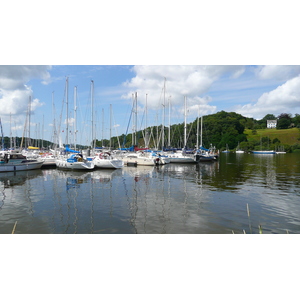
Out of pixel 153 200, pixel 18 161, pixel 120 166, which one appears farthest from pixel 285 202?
pixel 18 161

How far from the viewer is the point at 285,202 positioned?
1305 cm

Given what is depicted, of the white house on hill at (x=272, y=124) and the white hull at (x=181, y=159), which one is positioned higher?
the white house on hill at (x=272, y=124)

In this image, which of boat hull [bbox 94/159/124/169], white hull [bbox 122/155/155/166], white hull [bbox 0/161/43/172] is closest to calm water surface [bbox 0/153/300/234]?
white hull [bbox 0/161/43/172]

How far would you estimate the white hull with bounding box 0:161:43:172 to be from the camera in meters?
26.5

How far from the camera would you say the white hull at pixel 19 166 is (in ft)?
86.9

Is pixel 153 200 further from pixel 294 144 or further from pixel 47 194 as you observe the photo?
pixel 294 144

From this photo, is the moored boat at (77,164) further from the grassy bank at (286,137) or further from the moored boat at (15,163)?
the grassy bank at (286,137)

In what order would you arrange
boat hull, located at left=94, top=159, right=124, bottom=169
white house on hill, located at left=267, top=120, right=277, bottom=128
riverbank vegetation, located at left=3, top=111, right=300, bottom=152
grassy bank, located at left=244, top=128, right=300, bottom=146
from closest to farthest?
1. boat hull, located at left=94, top=159, right=124, bottom=169
2. riverbank vegetation, located at left=3, top=111, right=300, bottom=152
3. grassy bank, located at left=244, top=128, right=300, bottom=146
4. white house on hill, located at left=267, top=120, right=277, bottom=128

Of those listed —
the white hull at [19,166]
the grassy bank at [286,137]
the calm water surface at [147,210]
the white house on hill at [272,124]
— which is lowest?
the calm water surface at [147,210]

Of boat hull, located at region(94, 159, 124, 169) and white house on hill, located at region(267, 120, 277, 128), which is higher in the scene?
white house on hill, located at region(267, 120, 277, 128)

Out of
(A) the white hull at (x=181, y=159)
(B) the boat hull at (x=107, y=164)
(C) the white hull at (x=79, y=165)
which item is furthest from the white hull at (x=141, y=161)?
(C) the white hull at (x=79, y=165)

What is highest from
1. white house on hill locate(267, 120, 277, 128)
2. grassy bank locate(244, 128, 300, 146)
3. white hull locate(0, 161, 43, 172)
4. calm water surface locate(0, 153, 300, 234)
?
white house on hill locate(267, 120, 277, 128)

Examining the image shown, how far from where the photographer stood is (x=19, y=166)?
28078 millimetres

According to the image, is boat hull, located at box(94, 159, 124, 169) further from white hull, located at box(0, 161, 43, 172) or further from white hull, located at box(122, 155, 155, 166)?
white hull, located at box(0, 161, 43, 172)
